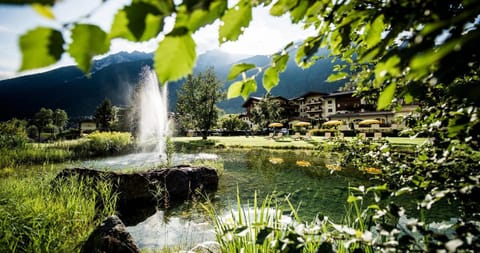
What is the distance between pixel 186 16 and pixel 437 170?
1.68 meters

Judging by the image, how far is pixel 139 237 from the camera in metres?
5.96

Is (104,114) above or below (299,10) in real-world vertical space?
above

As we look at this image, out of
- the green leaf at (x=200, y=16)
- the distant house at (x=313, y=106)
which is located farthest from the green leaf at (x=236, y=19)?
the distant house at (x=313, y=106)

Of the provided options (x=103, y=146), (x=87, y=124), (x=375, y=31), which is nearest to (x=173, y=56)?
(x=375, y=31)

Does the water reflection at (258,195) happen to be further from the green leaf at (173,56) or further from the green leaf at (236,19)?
the green leaf at (173,56)

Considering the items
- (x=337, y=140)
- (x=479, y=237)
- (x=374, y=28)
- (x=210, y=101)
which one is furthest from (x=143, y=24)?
(x=210, y=101)

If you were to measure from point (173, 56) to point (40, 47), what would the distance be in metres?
0.24

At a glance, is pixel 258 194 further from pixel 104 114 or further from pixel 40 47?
pixel 104 114

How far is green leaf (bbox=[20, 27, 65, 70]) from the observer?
1.49 ft

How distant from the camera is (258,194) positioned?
980cm

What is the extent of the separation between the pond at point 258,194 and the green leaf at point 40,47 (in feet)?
6.85

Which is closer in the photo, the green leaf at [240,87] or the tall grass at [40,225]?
the green leaf at [240,87]

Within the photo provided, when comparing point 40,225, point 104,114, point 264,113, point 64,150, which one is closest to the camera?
point 40,225

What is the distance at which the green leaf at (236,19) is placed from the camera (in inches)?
29.0
